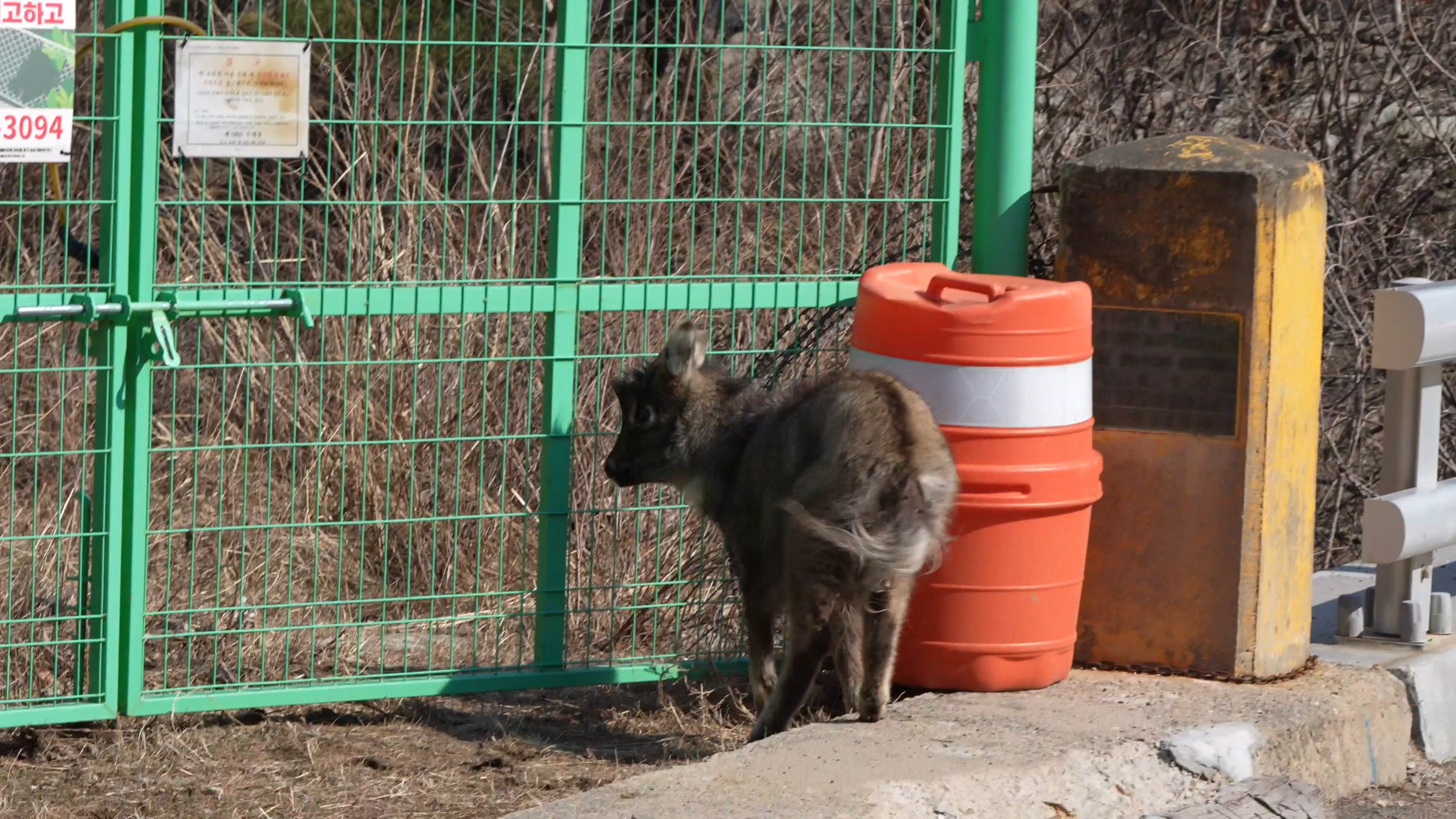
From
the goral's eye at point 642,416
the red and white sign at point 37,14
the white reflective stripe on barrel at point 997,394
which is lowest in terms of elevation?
the goral's eye at point 642,416

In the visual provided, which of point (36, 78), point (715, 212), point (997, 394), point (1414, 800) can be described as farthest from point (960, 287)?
point (36, 78)

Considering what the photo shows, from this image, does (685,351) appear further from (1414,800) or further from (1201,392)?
(1414,800)

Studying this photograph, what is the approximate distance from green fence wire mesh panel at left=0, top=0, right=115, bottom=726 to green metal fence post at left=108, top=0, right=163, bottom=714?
0.06 metres

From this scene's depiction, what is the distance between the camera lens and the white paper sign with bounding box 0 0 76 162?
18.2 feet

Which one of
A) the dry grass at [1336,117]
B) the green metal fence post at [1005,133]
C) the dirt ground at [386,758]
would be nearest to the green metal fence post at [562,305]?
the dirt ground at [386,758]

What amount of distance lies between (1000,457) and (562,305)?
A: 5.24 ft

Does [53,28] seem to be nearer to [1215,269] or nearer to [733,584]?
[733,584]

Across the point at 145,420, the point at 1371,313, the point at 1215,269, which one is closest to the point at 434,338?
the point at 145,420

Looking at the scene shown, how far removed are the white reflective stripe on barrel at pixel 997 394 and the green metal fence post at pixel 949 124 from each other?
43.8 inches

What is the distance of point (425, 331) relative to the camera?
870cm

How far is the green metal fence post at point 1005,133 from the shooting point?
22.1 feet

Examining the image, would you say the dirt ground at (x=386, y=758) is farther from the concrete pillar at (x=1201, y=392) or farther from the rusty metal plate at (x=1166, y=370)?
the rusty metal plate at (x=1166, y=370)

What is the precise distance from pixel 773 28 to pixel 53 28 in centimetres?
564

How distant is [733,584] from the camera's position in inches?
284
